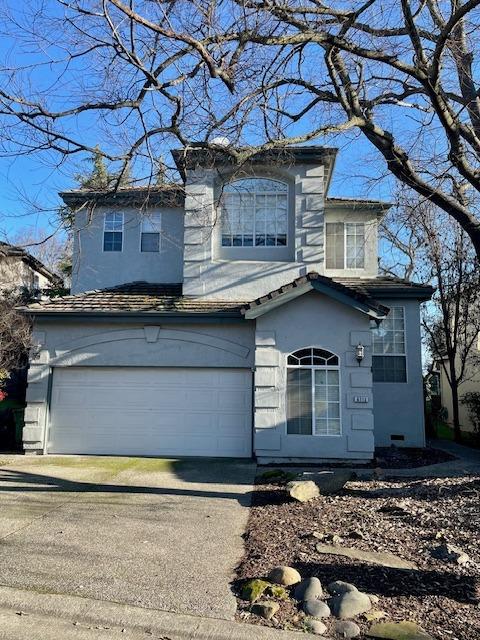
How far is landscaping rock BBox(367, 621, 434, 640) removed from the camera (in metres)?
3.94

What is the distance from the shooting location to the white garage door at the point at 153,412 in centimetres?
1276

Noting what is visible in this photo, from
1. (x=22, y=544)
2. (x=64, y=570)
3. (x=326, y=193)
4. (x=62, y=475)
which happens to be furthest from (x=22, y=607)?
(x=326, y=193)

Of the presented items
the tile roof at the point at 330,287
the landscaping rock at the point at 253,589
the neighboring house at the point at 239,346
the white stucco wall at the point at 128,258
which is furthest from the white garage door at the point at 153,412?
the landscaping rock at the point at 253,589

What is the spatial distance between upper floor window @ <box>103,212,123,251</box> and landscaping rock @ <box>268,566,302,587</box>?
12.6 meters

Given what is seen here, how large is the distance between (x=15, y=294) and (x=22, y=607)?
14.6 metres

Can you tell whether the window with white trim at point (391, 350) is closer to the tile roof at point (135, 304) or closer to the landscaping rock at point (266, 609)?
the tile roof at point (135, 304)

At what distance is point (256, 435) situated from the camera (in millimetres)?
11992

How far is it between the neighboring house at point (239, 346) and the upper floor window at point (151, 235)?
2.27 ft

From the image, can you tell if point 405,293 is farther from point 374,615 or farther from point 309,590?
point 374,615

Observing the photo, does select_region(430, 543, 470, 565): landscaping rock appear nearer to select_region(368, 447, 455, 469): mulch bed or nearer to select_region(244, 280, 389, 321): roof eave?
select_region(368, 447, 455, 469): mulch bed

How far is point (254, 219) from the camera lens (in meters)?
14.4

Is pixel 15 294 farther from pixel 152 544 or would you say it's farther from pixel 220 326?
pixel 152 544

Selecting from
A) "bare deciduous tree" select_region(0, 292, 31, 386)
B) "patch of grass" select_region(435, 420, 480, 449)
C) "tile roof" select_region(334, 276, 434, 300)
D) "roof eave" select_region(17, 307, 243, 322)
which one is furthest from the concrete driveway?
"patch of grass" select_region(435, 420, 480, 449)

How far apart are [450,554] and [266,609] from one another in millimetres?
2257
